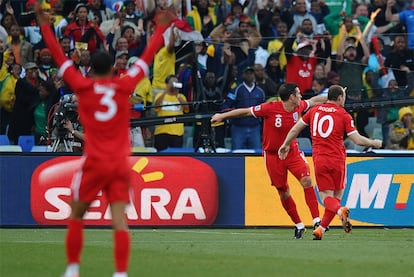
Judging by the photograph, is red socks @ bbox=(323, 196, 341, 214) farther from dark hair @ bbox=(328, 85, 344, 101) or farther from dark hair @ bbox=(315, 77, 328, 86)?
dark hair @ bbox=(315, 77, 328, 86)

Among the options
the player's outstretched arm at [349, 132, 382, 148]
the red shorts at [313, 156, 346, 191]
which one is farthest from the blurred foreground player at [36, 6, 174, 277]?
the red shorts at [313, 156, 346, 191]

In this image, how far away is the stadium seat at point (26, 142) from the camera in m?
21.8

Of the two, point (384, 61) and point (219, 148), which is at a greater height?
point (384, 61)

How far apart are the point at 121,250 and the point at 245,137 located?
12388 millimetres

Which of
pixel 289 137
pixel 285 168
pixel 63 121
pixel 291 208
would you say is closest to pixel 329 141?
pixel 289 137

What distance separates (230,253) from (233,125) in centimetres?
845

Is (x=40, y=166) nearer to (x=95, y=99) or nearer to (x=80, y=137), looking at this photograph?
(x=80, y=137)

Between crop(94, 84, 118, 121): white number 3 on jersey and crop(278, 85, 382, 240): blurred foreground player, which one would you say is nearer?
crop(94, 84, 118, 121): white number 3 on jersey

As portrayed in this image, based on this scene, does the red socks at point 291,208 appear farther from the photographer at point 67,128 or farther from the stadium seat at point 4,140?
the stadium seat at point 4,140

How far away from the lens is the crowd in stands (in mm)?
22281

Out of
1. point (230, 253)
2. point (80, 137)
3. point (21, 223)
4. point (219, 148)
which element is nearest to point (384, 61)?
point (219, 148)

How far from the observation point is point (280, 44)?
23.4 metres

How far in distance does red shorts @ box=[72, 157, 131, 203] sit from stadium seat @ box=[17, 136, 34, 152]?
11.4 m

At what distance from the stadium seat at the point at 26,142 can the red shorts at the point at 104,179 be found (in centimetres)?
1136
